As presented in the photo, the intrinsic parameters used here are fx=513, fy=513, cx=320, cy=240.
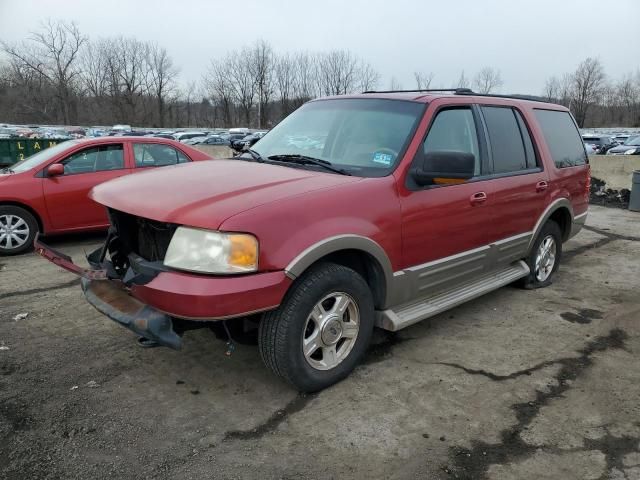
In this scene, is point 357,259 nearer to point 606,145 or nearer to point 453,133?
point 453,133

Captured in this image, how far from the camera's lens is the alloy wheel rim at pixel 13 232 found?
6660 millimetres

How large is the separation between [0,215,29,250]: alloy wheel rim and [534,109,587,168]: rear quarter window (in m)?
6.37

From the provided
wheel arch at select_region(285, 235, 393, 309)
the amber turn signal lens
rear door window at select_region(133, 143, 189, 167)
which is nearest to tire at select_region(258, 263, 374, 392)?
wheel arch at select_region(285, 235, 393, 309)

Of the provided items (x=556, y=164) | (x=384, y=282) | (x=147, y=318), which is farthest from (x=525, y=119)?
(x=147, y=318)

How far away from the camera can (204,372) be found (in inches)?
141

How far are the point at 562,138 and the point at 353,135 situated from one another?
2863 millimetres

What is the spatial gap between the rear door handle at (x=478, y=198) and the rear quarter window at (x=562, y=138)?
1.49 meters

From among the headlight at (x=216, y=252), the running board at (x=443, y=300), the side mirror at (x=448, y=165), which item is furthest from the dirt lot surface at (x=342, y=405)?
the side mirror at (x=448, y=165)

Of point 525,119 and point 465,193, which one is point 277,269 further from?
point 525,119

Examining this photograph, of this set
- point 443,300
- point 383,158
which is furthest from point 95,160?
point 443,300

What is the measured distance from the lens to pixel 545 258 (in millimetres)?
5527

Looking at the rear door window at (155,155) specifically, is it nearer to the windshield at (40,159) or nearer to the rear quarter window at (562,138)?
the windshield at (40,159)

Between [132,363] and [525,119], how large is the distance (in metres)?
4.08

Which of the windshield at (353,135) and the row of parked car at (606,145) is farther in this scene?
the row of parked car at (606,145)
